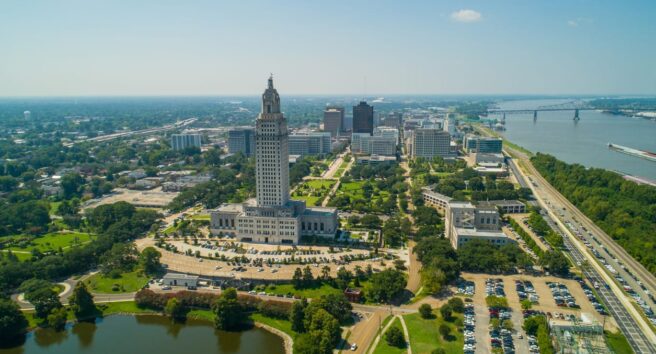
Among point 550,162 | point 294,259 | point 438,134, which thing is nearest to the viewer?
point 294,259

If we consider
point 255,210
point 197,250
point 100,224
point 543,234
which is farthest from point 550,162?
point 100,224

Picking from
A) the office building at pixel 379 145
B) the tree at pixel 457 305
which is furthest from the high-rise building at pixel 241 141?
the tree at pixel 457 305

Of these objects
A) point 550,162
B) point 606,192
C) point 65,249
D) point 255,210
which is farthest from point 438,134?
point 65,249

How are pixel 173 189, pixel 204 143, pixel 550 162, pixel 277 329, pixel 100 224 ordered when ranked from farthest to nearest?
pixel 204 143, pixel 550 162, pixel 173 189, pixel 100 224, pixel 277 329

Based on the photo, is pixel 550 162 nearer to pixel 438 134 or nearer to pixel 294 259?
pixel 438 134

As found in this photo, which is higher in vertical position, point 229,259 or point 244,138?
point 244,138

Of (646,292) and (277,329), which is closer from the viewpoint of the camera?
(277,329)

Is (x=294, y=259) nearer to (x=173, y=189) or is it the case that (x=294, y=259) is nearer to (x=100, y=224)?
(x=100, y=224)
